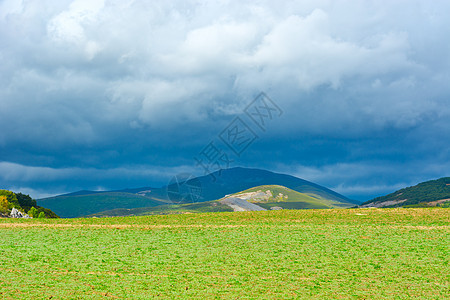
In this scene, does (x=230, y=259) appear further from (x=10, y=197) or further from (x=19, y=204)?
(x=19, y=204)

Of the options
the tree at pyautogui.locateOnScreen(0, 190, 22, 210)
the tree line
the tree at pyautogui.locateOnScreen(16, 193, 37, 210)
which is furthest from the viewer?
the tree at pyautogui.locateOnScreen(16, 193, 37, 210)

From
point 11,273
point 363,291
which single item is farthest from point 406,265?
point 11,273

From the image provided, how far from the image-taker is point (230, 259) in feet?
114

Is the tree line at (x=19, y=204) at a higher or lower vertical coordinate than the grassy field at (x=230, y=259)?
higher

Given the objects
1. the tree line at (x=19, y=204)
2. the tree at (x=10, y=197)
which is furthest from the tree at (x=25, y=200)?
the tree at (x=10, y=197)

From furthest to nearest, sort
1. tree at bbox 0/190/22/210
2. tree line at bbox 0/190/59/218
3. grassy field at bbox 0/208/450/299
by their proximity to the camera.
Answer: tree at bbox 0/190/22/210, tree line at bbox 0/190/59/218, grassy field at bbox 0/208/450/299

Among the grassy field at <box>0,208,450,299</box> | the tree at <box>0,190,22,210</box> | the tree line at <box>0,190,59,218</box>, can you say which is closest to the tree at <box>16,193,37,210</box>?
the tree line at <box>0,190,59,218</box>

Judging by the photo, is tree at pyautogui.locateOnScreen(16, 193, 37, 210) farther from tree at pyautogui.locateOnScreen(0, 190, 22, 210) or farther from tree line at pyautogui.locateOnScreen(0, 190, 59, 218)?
tree at pyautogui.locateOnScreen(0, 190, 22, 210)

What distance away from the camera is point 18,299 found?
2372cm

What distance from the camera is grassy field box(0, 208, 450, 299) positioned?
2584cm

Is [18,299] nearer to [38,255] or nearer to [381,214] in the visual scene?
[38,255]

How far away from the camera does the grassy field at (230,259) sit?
25.8m

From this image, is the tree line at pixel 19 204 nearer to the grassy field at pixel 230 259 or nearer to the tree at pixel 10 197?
the tree at pixel 10 197

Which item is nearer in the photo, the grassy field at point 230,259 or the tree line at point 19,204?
the grassy field at point 230,259
